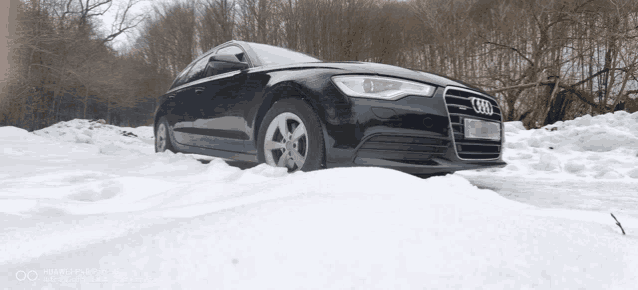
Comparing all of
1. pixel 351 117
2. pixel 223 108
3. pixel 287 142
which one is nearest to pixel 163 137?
pixel 223 108

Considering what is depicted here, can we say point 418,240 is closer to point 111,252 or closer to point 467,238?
point 467,238

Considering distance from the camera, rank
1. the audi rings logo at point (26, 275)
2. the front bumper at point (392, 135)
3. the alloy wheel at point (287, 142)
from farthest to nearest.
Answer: the alloy wheel at point (287, 142)
the front bumper at point (392, 135)
the audi rings logo at point (26, 275)

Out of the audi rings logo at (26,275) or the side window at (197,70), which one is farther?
the side window at (197,70)

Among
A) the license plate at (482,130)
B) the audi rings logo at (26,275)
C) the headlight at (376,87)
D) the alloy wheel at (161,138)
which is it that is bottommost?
the audi rings logo at (26,275)

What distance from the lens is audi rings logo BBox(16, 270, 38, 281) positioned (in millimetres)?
802

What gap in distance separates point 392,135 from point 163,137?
367cm

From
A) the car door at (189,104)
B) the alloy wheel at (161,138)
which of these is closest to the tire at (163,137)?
the alloy wheel at (161,138)

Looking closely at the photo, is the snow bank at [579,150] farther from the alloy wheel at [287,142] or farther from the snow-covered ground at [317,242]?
the snow-covered ground at [317,242]

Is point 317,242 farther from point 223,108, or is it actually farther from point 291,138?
point 223,108

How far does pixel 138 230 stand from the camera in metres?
1.13

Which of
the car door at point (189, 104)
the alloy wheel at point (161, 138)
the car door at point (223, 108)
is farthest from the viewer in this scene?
the alloy wheel at point (161, 138)

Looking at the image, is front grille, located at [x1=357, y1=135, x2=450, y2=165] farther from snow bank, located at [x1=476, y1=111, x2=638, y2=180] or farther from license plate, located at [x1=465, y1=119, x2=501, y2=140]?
snow bank, located at [x1=476, y1=111, x2=638, y2=180]

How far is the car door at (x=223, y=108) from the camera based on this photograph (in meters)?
3.35

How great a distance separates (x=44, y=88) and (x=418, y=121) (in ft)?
56.7
